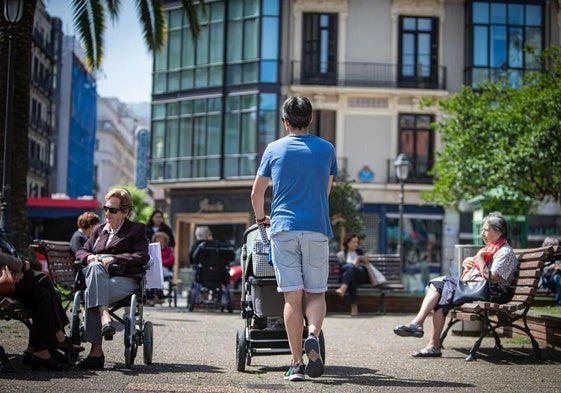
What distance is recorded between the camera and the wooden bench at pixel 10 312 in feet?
25.4

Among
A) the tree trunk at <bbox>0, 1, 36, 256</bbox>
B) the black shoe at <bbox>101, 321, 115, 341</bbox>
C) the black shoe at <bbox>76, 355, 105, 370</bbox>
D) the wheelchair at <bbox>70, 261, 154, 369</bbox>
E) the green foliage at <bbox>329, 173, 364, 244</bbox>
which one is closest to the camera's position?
the black shoe at <bbox>101, 321, 115, 341</bbox>

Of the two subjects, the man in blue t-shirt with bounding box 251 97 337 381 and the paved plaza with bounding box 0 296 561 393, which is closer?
the paved plaza with bounding box 0 296 561 393

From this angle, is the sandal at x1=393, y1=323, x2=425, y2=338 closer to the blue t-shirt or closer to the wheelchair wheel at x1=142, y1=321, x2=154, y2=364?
the blue t-shirt

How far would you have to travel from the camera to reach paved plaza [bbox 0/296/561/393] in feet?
24.2

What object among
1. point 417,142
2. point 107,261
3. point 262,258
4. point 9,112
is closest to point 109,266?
point 107,261

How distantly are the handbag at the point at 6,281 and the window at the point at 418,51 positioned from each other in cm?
3535

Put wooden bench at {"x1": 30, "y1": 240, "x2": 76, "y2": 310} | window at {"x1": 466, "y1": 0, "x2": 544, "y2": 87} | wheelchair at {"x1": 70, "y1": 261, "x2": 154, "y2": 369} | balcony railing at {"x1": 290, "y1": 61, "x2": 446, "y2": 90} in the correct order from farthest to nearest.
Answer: balcony railing at {"x1": 290, "y1": 61, "x2": 446, "y2": 90}
window at {"x1": 466, "y1": 0, "x2": 544, "y2": 87}
wooden bench at {"x1": 30, "y1": 240, "x2": 76, "y2": 310}
wheelchair at {"x1": 70, "y1": 261, "x2": 154, "y2": 369}

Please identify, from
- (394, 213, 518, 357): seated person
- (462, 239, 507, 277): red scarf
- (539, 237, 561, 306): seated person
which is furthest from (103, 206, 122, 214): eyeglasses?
(539, 237, 561, 306): seated person

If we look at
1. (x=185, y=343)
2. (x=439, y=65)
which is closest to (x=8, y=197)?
(x=185, y=343)

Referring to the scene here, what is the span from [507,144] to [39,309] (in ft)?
76.3

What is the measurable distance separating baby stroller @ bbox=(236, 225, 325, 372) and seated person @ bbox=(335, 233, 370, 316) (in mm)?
10628

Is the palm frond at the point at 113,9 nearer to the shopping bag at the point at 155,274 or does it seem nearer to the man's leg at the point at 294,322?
the shopping bag at the point at 155,274

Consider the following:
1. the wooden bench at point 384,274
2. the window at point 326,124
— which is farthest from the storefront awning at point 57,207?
the wooden bench at point 384,274

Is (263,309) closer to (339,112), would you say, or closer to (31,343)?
(31,343)
